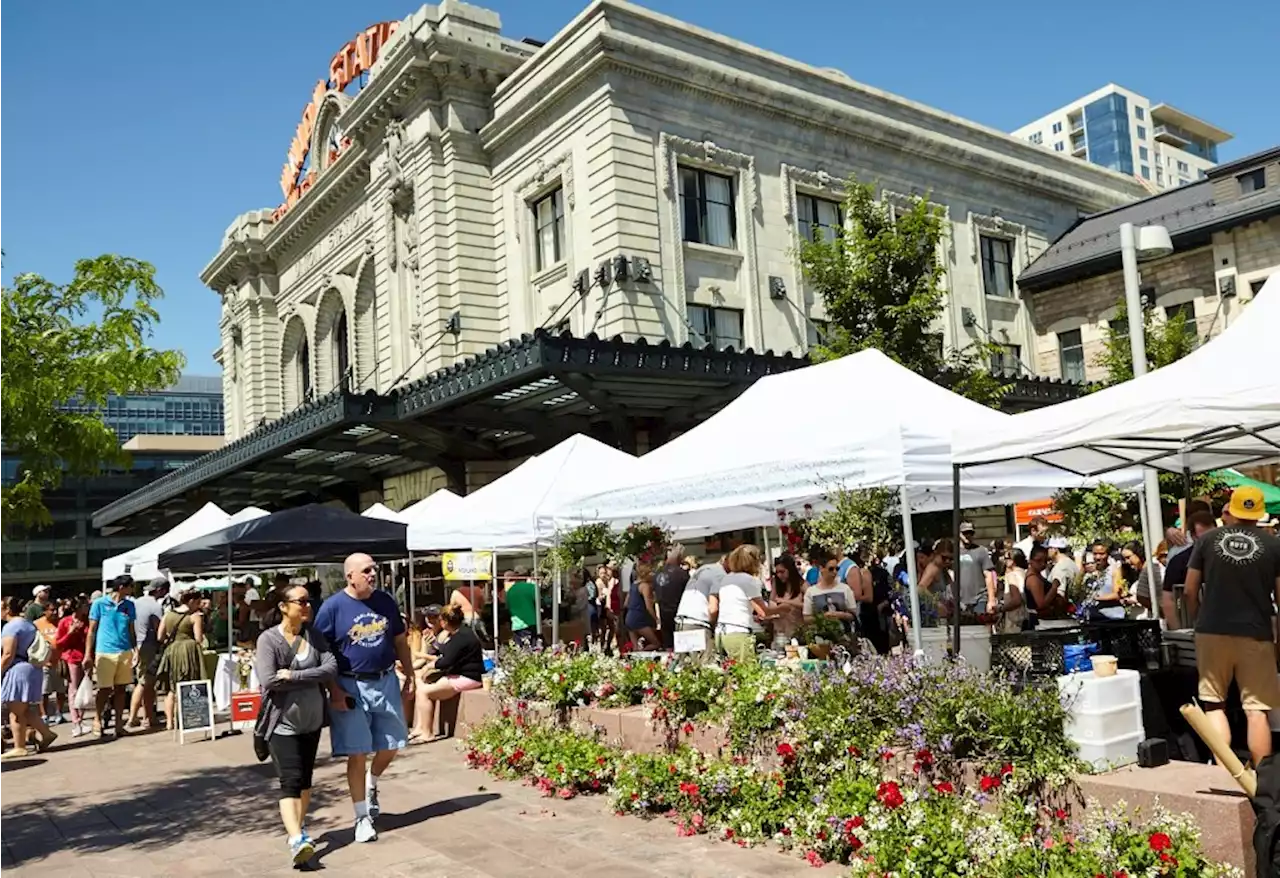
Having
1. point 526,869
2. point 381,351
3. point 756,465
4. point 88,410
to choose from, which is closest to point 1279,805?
point 526,869

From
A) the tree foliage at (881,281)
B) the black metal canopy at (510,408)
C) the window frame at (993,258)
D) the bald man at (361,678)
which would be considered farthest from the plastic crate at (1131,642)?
the window frame at (993,258)

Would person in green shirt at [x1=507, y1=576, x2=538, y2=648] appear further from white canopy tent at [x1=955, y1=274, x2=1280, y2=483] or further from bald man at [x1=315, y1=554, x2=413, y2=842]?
white canopy tent at [x1=955, y1=274, x2=1280, y2=483]

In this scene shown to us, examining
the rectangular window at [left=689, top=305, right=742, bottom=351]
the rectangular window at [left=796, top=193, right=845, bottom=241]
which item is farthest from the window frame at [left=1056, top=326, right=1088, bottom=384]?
the rectangular window at [left=689, top=305, right=742, bottom=351]

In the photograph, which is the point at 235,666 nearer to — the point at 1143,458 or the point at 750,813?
the point at 750,813

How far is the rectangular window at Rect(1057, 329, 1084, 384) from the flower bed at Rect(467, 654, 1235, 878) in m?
31.2

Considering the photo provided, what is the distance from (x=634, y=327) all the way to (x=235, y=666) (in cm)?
1308

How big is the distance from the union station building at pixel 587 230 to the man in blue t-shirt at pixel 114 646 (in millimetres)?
8559

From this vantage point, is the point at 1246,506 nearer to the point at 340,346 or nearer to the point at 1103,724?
the point at 1103,724

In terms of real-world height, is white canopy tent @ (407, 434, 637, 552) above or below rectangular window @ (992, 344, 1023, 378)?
below

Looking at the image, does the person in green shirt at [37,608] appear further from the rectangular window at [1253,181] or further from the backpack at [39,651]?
the rectangular window at [1253,181]

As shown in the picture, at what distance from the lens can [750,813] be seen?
6.71m

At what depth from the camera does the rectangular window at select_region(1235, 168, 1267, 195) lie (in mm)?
31453

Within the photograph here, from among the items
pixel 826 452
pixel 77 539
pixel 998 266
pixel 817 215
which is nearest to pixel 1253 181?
pixel 998 266

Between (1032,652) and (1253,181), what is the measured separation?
30.8m
